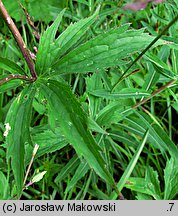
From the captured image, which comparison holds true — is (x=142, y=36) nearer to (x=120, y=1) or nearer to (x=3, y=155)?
(x=120, y=1)

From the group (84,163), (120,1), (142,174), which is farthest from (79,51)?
(142,174)

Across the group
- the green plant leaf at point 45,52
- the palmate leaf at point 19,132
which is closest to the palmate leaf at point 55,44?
the green plant leaf at point 45,52

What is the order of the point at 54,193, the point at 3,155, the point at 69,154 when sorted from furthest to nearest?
the point at 69,154 → the point at 54,193 → the point at 3,155

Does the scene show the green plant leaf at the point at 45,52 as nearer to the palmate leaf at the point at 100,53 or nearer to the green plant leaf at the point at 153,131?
the palmate leaf at the point at 100,53

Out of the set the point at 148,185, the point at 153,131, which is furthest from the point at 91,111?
the point at 148,185

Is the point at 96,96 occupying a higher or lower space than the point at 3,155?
higher

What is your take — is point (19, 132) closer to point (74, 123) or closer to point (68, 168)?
point (74, 123)
